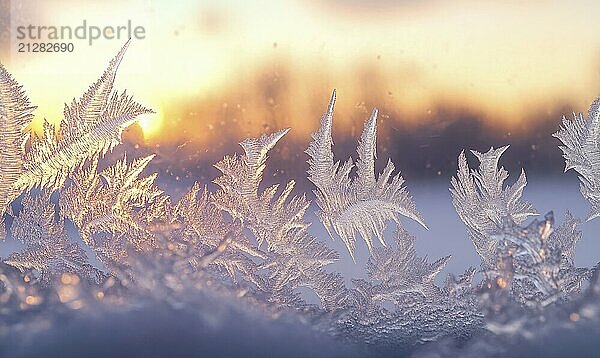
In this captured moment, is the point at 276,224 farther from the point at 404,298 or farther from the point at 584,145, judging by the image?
the point at 584,145

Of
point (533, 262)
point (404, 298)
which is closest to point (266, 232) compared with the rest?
point (404, 298)

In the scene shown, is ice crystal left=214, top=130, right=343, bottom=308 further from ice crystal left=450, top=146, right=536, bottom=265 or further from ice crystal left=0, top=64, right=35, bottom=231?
ice crystal left=0, top=64, right=35, bottom=231

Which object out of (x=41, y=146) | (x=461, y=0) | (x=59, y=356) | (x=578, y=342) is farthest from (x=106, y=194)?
(x=578, y=342)

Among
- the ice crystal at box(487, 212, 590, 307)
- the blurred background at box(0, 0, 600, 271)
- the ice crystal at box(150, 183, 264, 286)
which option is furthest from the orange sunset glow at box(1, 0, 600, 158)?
the ice crystal at box(487, 212, 590, 307)

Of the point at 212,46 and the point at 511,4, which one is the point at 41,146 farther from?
the point at 511,4

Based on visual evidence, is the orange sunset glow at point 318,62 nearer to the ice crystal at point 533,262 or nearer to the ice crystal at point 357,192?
the ice crystal at point 357,192
